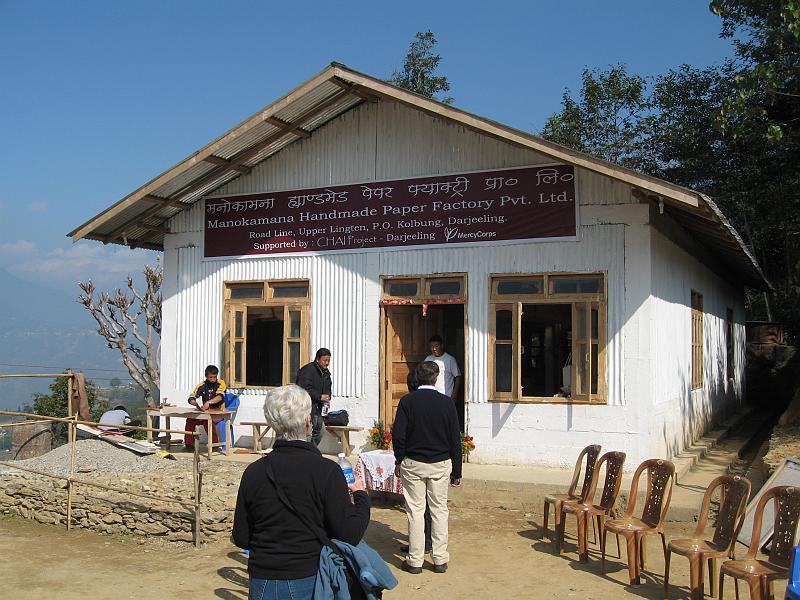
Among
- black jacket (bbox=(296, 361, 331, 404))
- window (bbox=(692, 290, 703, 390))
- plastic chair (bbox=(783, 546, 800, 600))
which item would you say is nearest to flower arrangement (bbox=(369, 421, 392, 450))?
black jacket (bbox=(296, 361, 331, 404))

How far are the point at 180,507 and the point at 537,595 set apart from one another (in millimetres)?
3710

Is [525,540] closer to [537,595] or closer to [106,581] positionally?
[537,595]

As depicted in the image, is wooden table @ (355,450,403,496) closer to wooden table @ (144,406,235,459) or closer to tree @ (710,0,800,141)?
wooden table @ (144,406,235,459)

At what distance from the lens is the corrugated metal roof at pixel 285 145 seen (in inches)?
355

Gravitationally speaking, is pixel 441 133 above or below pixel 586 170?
above

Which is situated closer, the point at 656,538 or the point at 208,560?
the point at 208,560

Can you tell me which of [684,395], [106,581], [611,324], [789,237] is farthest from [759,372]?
[106,581]

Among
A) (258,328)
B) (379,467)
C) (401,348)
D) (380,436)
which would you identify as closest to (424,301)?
(401,348)

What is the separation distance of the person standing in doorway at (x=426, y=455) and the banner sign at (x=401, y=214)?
13.6 ft

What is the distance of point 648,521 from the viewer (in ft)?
21.0

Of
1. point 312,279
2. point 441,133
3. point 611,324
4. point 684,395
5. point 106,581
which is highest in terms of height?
point 441,133

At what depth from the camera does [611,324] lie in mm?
9508

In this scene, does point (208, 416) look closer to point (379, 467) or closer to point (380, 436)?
point (380, 436)

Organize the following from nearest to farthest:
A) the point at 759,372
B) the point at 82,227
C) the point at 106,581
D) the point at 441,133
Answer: the point at 106,581 < the point at 441,133 < the point at 82,227 < the point at 759,372
